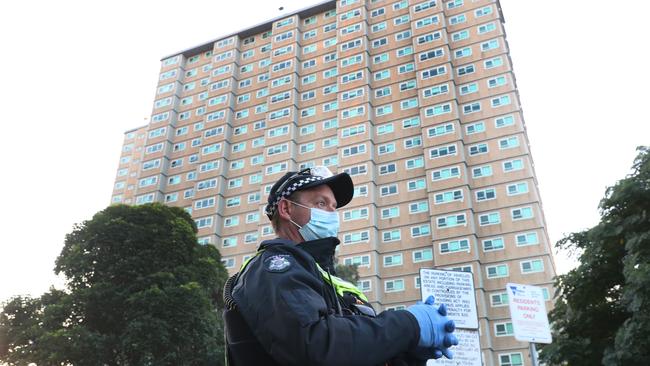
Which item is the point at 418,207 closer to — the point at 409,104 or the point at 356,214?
the point at 356,214

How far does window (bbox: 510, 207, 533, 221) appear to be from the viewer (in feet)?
160

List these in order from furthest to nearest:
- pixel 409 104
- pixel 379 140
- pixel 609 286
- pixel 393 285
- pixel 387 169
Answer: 1. pixel 409 104
2. pixel 379 140
3. pixel 387 169
4. pixel 393 285
5. pixel 609 286

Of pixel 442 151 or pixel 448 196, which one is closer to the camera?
pixel 448 196

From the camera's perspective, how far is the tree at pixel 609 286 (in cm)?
1461

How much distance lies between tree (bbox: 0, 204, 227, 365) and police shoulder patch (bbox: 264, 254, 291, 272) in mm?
22930

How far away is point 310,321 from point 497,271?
49088mm

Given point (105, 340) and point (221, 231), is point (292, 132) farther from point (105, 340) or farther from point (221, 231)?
point (105, 340)

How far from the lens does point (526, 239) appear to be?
48.0 metres

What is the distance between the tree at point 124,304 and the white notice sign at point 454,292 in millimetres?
18426

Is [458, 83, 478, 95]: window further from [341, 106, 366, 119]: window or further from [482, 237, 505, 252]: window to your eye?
[482, 237, 505, 252]: window

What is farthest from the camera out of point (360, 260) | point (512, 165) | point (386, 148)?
point (386, 148)

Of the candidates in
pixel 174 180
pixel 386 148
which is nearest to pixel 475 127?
pixel 386 148

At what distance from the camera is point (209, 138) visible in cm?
6888

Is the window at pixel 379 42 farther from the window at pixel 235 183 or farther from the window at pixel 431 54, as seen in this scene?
the window at pixel 235 183
